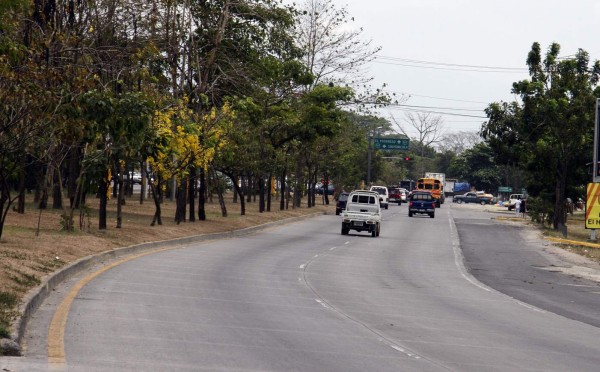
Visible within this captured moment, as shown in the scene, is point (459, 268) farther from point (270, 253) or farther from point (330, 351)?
point (330, 351)

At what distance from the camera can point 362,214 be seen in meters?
45.2

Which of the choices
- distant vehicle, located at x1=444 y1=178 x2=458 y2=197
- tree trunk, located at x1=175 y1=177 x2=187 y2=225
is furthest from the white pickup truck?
distant vehicle, located at x1=444 y1=178 x2=458 y2=197

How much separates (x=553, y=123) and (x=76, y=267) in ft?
132

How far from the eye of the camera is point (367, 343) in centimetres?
1327

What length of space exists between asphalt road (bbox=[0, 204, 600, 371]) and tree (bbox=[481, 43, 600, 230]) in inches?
1097

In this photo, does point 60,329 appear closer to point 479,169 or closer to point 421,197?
point 421,197

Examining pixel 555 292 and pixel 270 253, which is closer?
pixel 555 292

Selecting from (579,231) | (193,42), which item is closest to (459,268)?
(193,42)

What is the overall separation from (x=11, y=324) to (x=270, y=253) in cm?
2000

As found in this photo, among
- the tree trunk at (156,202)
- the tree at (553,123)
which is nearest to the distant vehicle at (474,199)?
the tree at (553,123)

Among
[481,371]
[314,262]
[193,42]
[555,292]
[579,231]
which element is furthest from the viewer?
[579,231]

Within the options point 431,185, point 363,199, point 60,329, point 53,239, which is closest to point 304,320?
point 60,329

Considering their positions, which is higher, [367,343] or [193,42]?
[193,42]

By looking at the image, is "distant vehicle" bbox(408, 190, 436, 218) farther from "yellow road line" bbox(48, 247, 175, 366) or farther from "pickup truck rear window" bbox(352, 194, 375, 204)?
"yellow road line" bbox(48, 247, 175, 366)
